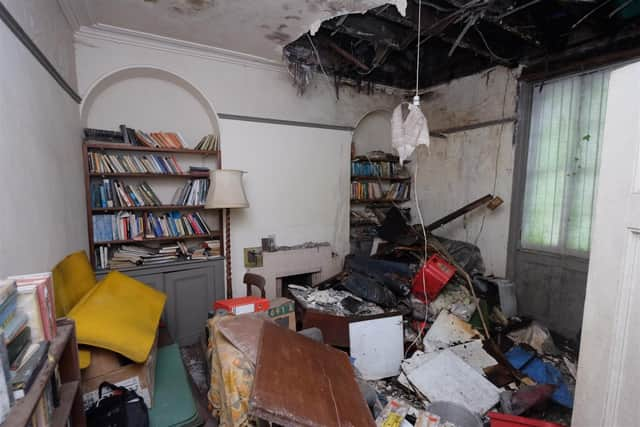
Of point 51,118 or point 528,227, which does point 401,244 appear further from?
point 51,118

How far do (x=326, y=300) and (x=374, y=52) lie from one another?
2.77m

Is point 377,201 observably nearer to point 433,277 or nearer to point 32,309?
point 433,277

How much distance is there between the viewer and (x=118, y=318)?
1.59 metres

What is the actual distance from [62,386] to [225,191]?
1.84 metres

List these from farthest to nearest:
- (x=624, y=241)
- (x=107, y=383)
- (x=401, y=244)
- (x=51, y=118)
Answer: (x=401, y=244), (x=51, y=118), (x=107, y=383), (x=624, y=241)

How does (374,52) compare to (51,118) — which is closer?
(51,118)

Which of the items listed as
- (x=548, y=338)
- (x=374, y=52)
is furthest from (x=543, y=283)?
(x=374, y=52)

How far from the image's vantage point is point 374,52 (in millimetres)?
3227

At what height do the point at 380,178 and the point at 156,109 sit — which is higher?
the point at 156,109

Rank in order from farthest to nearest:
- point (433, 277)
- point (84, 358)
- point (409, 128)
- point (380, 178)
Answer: point (380, 178)
point (433, 277)
point (409, 128)
point (84, 358)

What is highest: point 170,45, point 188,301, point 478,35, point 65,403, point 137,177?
point 478,35

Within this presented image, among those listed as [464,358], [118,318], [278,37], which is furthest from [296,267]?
[278,37]

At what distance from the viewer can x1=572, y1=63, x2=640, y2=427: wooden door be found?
0.78 m

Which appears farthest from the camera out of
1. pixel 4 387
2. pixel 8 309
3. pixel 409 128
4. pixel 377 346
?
pixel 377 346
